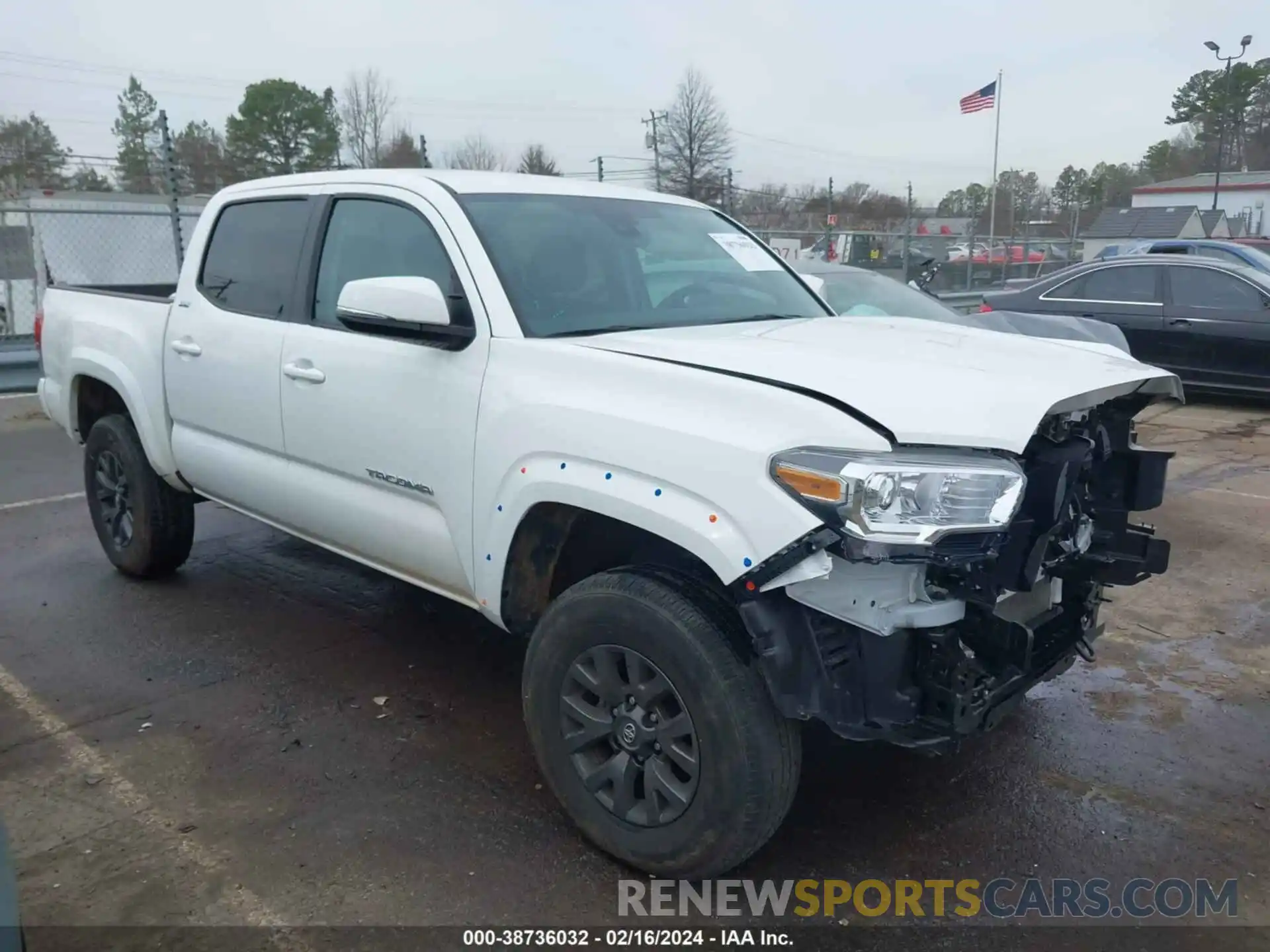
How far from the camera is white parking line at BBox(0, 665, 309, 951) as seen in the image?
272 centimetres

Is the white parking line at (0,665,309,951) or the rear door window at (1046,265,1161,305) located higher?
the rear door window at (1046,265,1161,305)

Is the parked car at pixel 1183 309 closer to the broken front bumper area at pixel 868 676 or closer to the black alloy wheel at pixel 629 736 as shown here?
the broken front bumper area at pixel 868 676

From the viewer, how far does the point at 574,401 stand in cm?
289

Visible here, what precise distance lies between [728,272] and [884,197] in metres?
35.6

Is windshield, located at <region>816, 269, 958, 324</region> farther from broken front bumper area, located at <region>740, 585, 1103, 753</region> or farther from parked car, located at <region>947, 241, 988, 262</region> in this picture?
parked car, located at <region>947, 241, 988, 262</region>

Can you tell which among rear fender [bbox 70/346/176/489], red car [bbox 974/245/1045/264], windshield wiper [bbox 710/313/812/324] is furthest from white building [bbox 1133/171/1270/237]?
rear fender [bbox 70/346/176/489]

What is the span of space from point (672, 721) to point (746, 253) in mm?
2227

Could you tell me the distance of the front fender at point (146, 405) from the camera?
4.72 meters

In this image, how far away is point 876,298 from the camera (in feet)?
26.2

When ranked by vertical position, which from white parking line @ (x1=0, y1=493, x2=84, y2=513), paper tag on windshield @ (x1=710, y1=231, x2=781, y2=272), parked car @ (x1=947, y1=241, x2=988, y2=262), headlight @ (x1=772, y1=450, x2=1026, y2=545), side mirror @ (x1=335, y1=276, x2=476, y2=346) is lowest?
white parking line @ (x1=0, y1=493, x2=84, y2=513)

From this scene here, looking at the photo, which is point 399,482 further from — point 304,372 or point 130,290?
point 130,290

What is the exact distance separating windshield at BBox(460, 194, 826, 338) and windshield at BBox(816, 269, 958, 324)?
352 centimetres

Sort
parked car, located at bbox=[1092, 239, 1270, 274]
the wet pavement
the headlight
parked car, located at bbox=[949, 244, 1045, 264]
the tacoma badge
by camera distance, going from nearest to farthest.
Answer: the headlight < the wet pavement < the tacoma badge < parked car, located at bbox=[1092, 239, 1270, 274] < parked car, located at bbox=[949, 244, 1045, 264]

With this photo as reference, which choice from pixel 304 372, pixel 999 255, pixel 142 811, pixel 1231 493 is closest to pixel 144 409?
pixel 304 372
